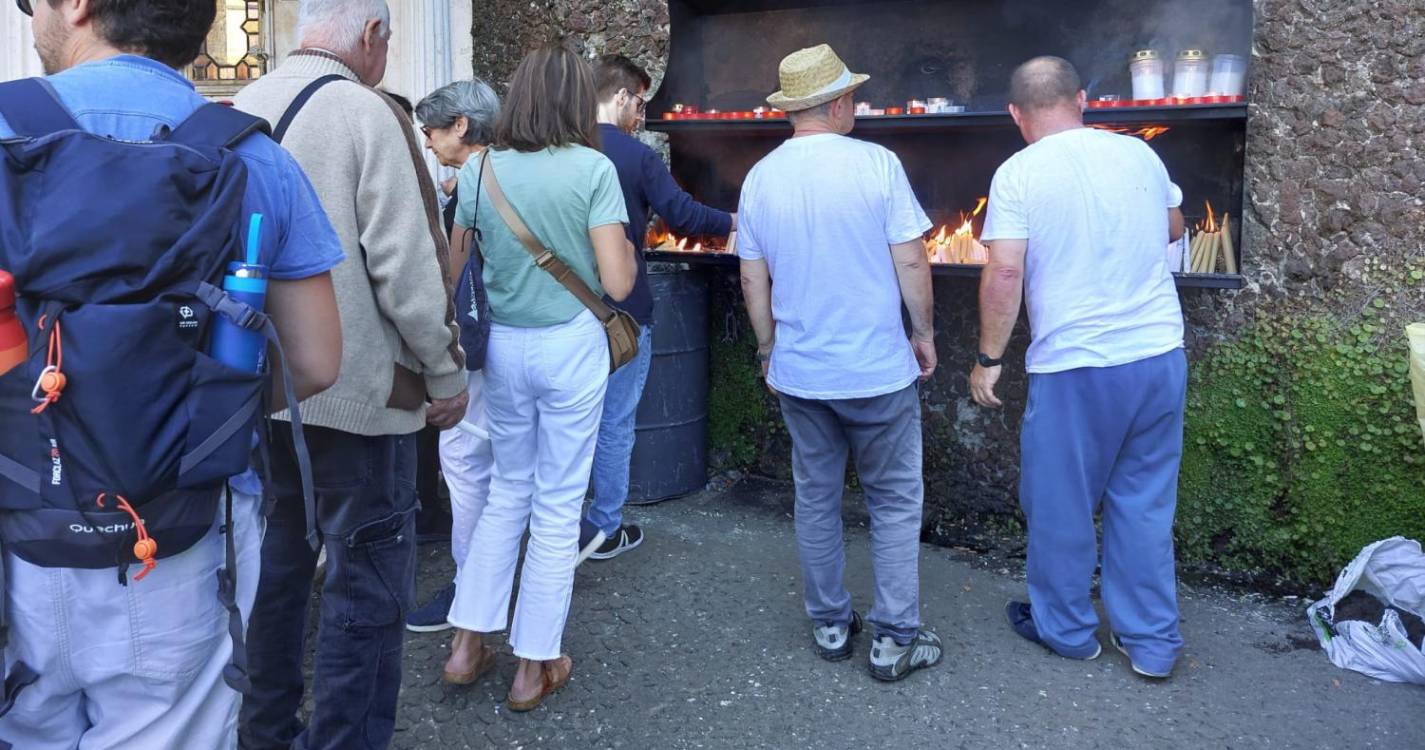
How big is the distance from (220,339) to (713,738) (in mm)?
2192

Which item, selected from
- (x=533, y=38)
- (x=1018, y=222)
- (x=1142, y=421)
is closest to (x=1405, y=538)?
(x=1142, y=421)

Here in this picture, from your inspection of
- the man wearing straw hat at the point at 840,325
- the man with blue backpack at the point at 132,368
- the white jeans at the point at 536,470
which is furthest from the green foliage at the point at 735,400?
the man with blue backpack at the point at 132,368

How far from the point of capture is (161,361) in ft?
5.54

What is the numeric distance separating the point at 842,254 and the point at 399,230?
4.94 ft

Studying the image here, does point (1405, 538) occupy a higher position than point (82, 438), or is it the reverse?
point (82, 438)

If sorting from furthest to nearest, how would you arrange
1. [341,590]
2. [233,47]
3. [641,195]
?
1. [233,47]
2. [641,195]
3. [341,590]

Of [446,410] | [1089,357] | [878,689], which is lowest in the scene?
[878,689]

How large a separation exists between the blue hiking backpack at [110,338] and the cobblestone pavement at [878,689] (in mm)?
1904

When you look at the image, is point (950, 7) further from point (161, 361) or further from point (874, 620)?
A: point (161, 361)

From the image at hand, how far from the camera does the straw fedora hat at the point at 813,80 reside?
3652 mm

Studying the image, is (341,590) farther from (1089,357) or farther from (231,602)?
(1089,357)

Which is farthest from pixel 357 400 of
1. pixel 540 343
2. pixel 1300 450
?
pixel 1300 450

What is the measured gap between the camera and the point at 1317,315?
441 cm

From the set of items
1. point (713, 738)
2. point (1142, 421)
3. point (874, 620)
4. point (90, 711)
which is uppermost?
point (1142, 421)
